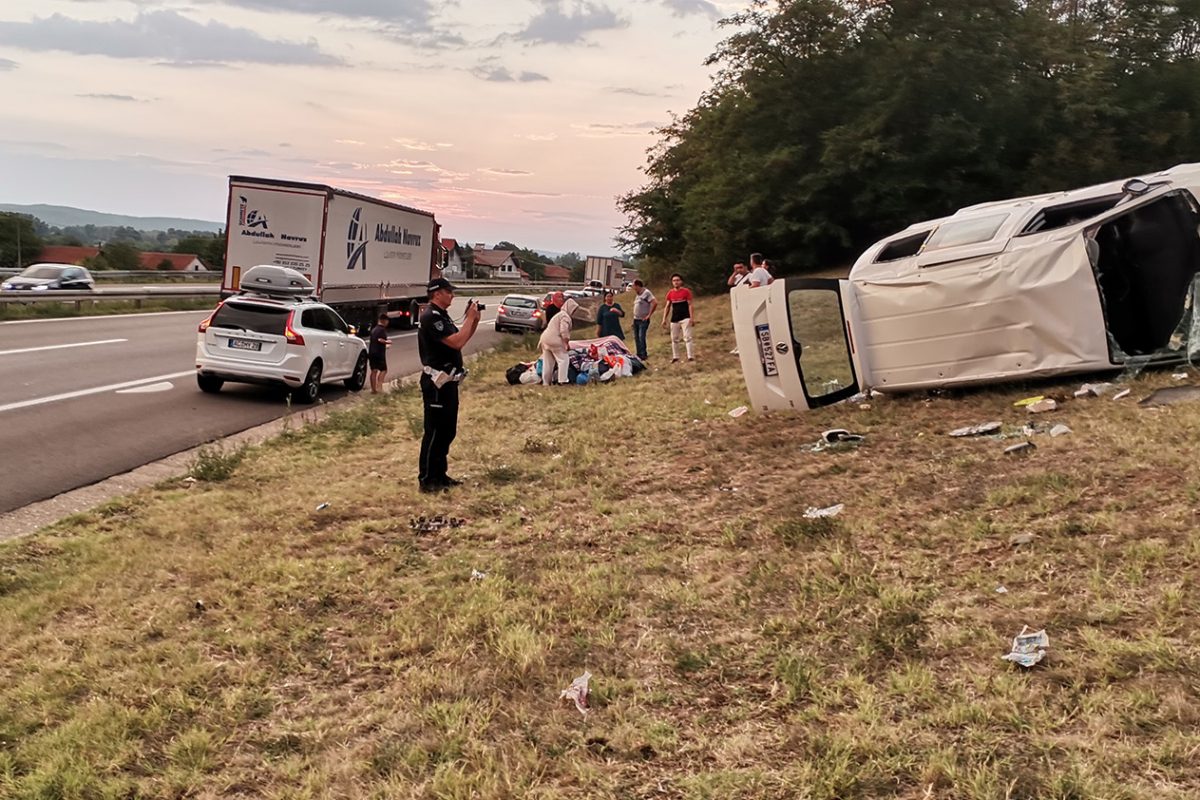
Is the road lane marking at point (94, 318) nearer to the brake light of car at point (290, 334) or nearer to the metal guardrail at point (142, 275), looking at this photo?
the brake light of car at point (290, 334)

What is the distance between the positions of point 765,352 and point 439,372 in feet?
12.5

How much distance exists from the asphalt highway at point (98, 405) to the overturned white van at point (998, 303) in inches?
268

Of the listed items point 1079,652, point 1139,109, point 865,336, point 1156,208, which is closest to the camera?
point 1079,652

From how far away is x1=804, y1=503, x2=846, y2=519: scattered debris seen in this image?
5.79 metres

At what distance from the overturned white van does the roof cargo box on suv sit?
35.5ft

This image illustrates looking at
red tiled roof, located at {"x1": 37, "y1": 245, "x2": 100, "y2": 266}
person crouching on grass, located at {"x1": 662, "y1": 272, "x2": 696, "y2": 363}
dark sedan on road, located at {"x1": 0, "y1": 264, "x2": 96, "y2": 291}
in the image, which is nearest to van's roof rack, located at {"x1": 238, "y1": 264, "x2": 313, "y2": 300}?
person crouching on grass, located at {"x1": 662, "y1": 272, "x2": 696, "y2": 363}

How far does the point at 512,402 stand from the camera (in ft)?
41.5

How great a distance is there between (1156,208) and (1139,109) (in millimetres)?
18548

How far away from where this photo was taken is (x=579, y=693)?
3.74 metres

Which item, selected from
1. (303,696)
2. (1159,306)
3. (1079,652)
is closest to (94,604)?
(303,696)

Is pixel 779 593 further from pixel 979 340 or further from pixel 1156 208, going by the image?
pixel 1156 208

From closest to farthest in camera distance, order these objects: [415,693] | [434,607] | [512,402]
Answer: [415,693] < [434,607] < [512,402]

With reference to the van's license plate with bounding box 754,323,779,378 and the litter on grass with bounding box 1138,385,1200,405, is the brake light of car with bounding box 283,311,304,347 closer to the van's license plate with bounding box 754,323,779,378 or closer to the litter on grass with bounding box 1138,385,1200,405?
the van's license plate with bounding box 754,323,779,378

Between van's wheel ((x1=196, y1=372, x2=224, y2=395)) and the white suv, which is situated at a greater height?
the white suv
